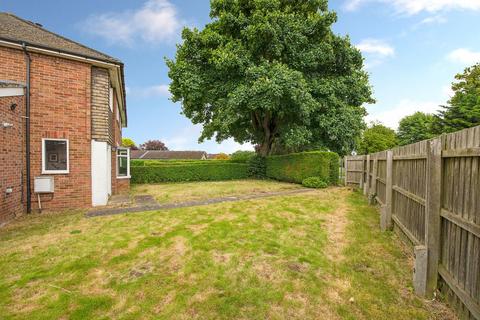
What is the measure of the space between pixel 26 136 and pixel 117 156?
5602mm

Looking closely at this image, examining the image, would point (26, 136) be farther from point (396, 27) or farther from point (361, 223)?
point (396, 27)

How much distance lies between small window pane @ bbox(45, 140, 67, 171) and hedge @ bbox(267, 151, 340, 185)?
37.3 feet

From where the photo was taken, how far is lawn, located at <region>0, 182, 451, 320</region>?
121 inches

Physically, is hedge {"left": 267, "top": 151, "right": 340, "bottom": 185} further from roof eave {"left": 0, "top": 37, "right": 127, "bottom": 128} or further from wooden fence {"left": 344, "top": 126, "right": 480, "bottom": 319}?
roof eave {"left": 0, "top": 37, "right": 127, "bottom": 128}

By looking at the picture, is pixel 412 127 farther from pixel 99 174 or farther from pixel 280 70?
pixel 99 174

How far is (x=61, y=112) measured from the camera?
866cm

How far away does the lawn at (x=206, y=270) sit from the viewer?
3.07 metres

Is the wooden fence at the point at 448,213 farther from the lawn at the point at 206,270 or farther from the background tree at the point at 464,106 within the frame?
the background tree at the point at 464,106

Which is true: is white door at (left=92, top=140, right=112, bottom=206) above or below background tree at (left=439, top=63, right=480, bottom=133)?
below

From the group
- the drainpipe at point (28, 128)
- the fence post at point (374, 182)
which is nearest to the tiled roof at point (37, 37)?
the drainpipe at point (28, 128)

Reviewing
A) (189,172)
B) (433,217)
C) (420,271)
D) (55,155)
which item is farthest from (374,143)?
(55,155)

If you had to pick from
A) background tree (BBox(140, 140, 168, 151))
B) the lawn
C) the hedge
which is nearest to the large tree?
the hedge

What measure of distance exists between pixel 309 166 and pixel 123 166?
10339 millimetres

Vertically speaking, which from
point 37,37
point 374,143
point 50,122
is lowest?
point 50,122
